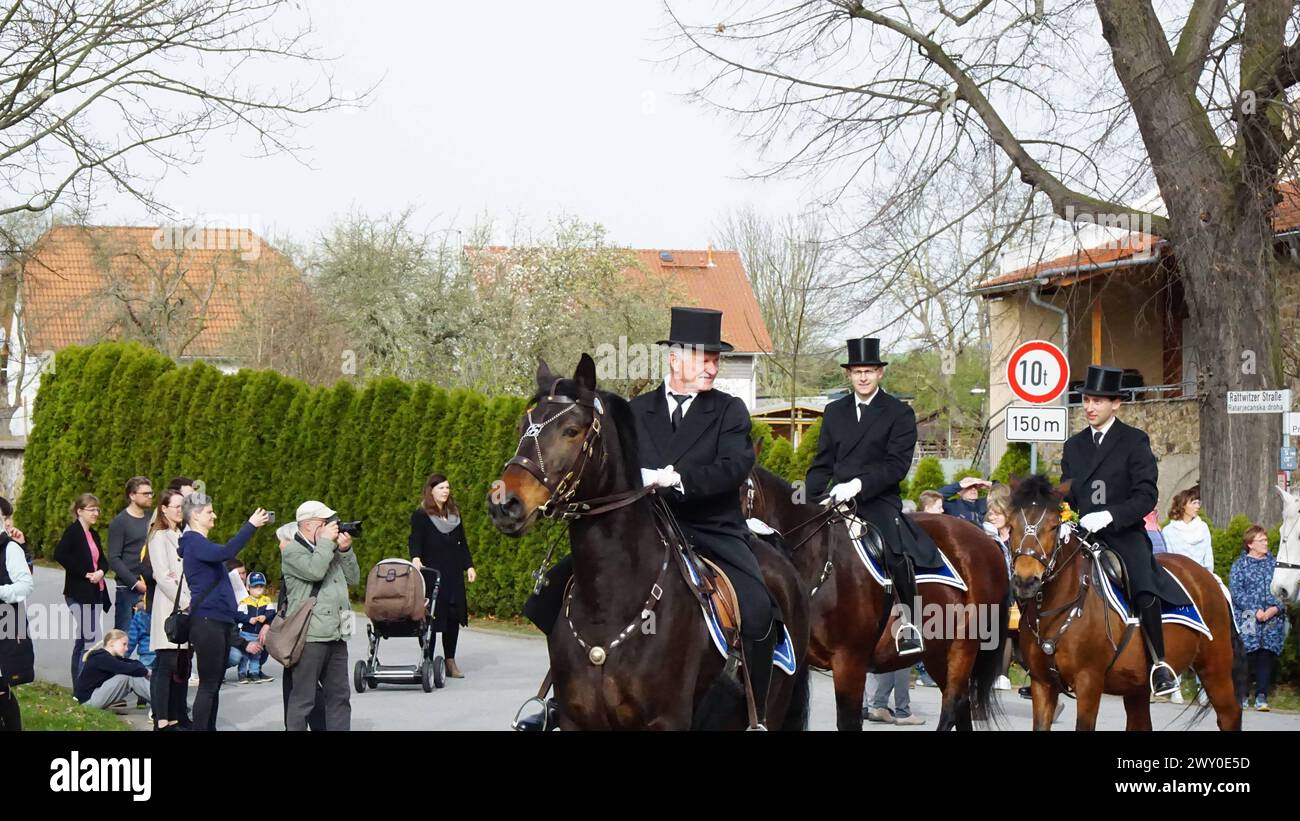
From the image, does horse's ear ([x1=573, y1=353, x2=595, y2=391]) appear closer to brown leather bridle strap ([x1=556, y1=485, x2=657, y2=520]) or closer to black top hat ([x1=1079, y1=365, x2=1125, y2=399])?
brown leather bridle strap ([x1=556, y1=485, x2=657, y2=520])

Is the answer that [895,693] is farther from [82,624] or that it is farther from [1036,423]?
[82,624]

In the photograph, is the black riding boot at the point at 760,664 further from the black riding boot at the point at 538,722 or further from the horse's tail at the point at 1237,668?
the horse's tail at the point at 1237,668

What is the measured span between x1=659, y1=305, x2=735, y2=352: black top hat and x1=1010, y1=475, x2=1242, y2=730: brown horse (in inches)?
132

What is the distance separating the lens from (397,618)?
15.7m

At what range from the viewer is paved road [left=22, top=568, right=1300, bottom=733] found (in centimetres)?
1355

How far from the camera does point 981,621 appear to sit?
37.1ft

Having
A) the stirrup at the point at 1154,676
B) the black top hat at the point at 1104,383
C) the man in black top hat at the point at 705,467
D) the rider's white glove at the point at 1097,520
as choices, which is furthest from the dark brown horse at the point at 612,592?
the black top hat at the point at 1104,383

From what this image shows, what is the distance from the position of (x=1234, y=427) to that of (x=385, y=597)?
38.3 ft

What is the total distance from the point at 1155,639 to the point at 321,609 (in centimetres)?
615

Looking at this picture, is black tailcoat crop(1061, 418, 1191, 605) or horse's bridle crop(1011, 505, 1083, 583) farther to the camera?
black tailcoat crop(1061, 418, 1191, 605)

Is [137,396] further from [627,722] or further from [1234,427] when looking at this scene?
[627,722]

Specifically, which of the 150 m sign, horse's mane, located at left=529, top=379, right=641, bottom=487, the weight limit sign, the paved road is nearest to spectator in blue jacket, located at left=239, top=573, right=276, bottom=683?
the paved road

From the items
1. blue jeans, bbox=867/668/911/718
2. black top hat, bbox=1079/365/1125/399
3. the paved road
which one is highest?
black top hat, bbox=1079/365/1125/399

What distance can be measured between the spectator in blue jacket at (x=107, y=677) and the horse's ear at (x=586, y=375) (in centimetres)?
892
